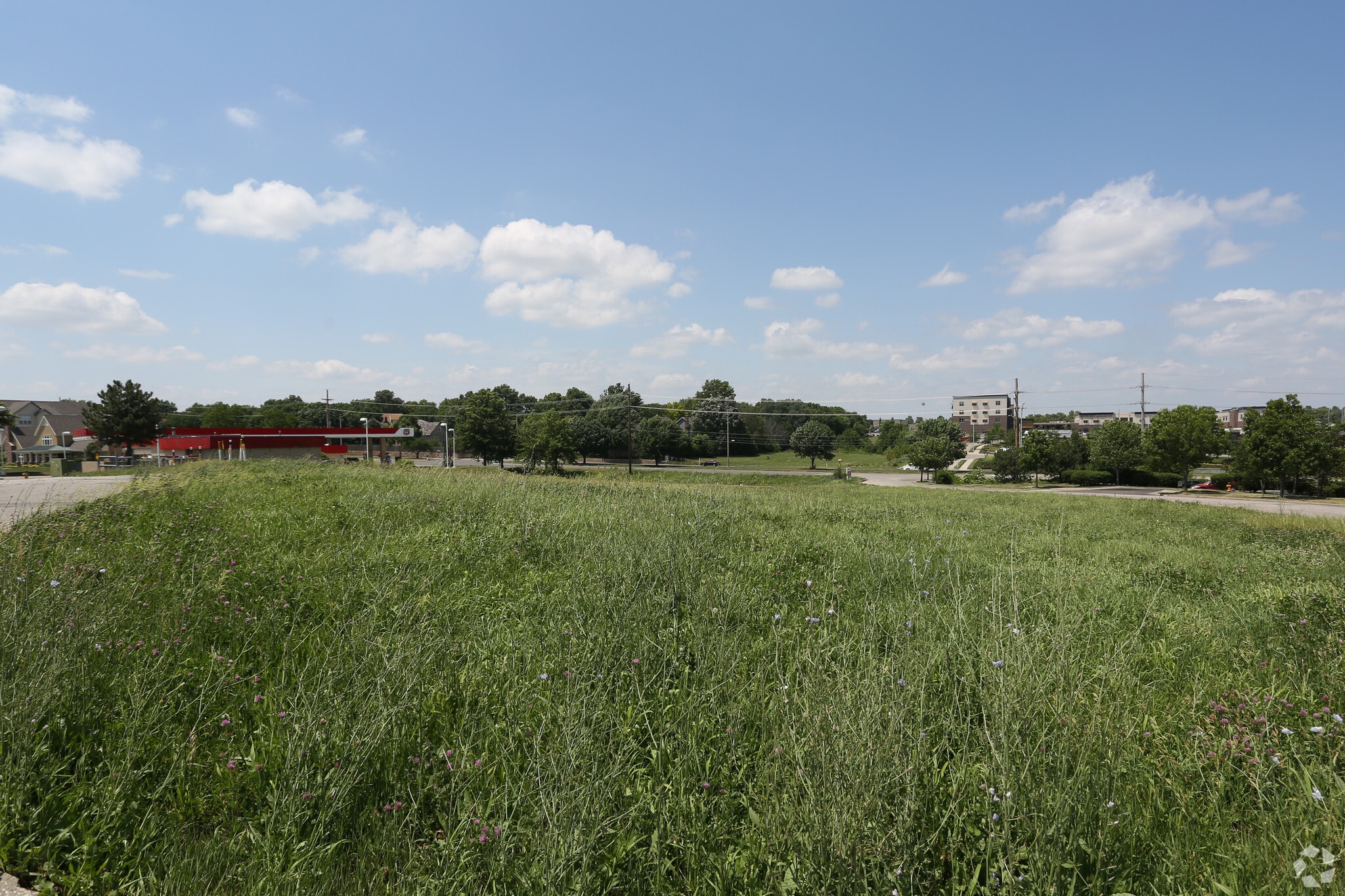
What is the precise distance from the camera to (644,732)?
11.0 ft

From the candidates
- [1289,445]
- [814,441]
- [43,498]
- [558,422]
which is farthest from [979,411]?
[43,498]

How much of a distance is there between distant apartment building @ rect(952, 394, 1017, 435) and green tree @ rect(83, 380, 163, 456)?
15843cm

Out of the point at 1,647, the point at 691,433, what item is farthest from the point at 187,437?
the point at 691,433

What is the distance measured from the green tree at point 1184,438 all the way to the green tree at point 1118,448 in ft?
11.5

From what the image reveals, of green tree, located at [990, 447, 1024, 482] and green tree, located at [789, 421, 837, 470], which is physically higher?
green tree, located at [789, 421, 837, 470]

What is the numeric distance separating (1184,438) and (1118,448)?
6.60 m

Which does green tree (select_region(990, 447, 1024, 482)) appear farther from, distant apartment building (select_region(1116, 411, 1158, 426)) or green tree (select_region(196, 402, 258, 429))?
green tree (select_region(196, 402, 258, 429))

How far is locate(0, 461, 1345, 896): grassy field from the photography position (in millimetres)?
2299

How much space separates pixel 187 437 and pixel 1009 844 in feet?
166

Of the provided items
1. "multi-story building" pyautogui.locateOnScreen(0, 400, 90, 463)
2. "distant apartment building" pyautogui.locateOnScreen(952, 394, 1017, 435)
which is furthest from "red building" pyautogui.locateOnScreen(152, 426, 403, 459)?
"distant apartment building" pyautogui.locateOnScreen(952, 394, 1017, 435)

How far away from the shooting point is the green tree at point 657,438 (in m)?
75.9

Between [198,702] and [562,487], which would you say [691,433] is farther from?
[198,702]

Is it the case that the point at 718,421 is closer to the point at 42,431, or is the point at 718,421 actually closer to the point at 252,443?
the point at 252,443

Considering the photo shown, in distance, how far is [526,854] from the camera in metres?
2.29
